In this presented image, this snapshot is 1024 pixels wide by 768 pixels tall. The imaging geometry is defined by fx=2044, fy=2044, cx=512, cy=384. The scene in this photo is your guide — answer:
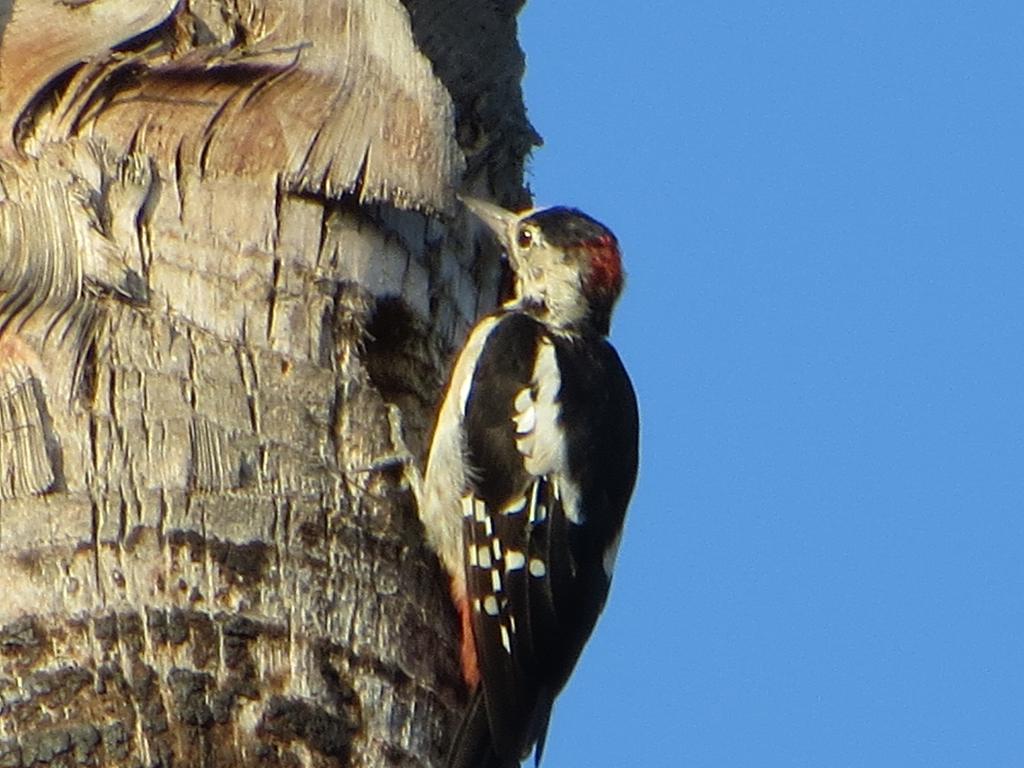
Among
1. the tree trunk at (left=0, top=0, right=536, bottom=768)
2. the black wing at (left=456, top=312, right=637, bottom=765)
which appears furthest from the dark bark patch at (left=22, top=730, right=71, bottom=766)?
the black wing at (left=456, top=312, right=637, bottom=765)

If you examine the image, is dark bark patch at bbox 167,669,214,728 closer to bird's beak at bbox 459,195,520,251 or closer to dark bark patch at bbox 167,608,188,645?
dark bark patch at bbox 167,608,188,645

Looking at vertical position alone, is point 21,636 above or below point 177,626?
below

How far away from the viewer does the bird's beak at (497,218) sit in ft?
18.6

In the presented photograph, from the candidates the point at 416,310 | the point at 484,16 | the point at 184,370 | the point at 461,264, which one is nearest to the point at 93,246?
the point at 184,370

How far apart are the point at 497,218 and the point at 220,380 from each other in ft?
4.95

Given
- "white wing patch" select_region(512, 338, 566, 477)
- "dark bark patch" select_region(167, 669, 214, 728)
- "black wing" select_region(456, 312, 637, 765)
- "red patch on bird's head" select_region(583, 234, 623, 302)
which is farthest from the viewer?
"red patch on bird's head" select_region(583, 234, 623, 302)

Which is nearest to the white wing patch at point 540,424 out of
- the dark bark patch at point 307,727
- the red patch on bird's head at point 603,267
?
the red patch on bird's head at point 603,267

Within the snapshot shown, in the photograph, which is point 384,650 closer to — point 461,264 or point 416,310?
point 416,310

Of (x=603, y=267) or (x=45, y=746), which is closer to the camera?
(x=45, y=746)

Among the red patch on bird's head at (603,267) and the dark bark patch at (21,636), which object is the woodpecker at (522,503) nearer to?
the red patch on bird's head at (603,267)

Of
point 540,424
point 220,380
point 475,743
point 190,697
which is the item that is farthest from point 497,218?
point 190,697

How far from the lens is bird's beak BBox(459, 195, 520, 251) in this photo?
18.6ft

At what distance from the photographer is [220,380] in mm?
4453

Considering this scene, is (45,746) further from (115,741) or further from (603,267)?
(603,267)
